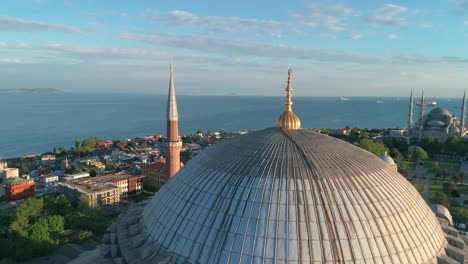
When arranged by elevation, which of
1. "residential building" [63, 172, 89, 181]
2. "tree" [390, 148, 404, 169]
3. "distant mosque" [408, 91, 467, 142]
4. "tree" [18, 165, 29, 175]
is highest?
"distant mosque" [408, 91, 467, 142]

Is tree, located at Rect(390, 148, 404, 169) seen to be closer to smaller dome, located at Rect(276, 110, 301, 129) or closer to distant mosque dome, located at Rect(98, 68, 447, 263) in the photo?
distant mosque dome, located at Rect(98, 68, 447, 263)

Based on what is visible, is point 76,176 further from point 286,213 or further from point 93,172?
point 286,213

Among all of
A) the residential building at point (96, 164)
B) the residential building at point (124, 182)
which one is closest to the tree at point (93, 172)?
the residential building at point (96, 164)

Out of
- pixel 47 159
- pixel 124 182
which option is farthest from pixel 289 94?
pixel 47 159

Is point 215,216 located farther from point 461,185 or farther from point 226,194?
point 461,185

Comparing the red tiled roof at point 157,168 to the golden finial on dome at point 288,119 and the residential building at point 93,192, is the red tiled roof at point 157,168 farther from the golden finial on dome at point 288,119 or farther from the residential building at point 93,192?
the golden finial on dome at point 288,119

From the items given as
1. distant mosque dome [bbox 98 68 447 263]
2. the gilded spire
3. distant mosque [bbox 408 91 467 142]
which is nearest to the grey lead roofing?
distant mosque dome [bbox 98 68 447 263]
